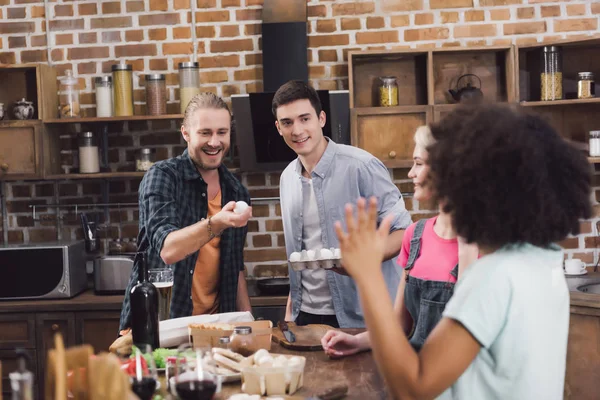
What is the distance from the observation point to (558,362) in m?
1.38

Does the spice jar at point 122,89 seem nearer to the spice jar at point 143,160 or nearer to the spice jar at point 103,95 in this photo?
the spice jar at point 103,95

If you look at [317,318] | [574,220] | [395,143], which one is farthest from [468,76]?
[574,220]

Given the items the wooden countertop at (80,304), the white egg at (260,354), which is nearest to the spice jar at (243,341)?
the white egg at (260,354)

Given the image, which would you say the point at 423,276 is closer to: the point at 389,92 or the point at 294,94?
the point at 294,94

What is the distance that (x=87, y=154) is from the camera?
4.29 meters

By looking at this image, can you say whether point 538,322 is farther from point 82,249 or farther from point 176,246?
point 82,249

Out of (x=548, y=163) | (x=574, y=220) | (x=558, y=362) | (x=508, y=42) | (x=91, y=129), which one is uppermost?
(x=508, y=42)

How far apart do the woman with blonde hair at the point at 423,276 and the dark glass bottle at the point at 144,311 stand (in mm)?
476

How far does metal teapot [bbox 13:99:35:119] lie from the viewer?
14.1ft

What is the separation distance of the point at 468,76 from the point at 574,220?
10.0 ft

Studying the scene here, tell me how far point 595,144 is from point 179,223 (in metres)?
2.34

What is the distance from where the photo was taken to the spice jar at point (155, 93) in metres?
4.20

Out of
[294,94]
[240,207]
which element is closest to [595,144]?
[294,94]

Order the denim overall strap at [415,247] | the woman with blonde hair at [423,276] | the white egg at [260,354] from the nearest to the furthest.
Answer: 1. the white egg at [260,354]
2. the woman with blonde hair at [423,276]
3. the denim overall strap at [415,247]
